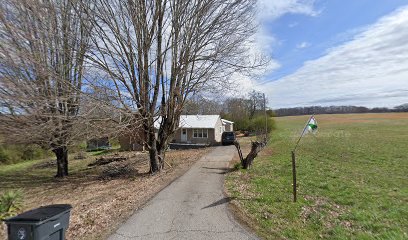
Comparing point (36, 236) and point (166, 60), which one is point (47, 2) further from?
point (36, 236)

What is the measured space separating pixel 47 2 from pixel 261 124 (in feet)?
123

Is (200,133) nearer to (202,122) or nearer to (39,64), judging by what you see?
(202,122)

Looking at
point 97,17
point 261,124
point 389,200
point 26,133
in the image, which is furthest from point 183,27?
point 261,124

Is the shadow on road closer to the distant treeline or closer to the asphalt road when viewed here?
the asphalt road

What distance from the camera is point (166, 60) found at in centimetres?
1319

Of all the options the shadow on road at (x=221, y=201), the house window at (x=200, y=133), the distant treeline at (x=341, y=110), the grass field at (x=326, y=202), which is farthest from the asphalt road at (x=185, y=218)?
the distant treeline at (x=341, y=110)

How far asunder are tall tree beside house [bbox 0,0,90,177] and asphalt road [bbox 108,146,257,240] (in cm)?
568

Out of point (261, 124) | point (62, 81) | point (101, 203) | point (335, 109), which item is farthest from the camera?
point (335, 109)

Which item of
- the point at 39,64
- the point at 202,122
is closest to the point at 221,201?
the point at 39,64

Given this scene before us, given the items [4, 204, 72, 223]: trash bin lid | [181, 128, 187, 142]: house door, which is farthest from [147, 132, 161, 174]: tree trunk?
[181, 128, 187, 142]: house door

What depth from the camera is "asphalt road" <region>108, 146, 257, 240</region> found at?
18.2ft

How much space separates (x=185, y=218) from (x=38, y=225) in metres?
3.18

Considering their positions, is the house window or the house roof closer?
the house roof

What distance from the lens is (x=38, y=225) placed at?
4.30 meters
